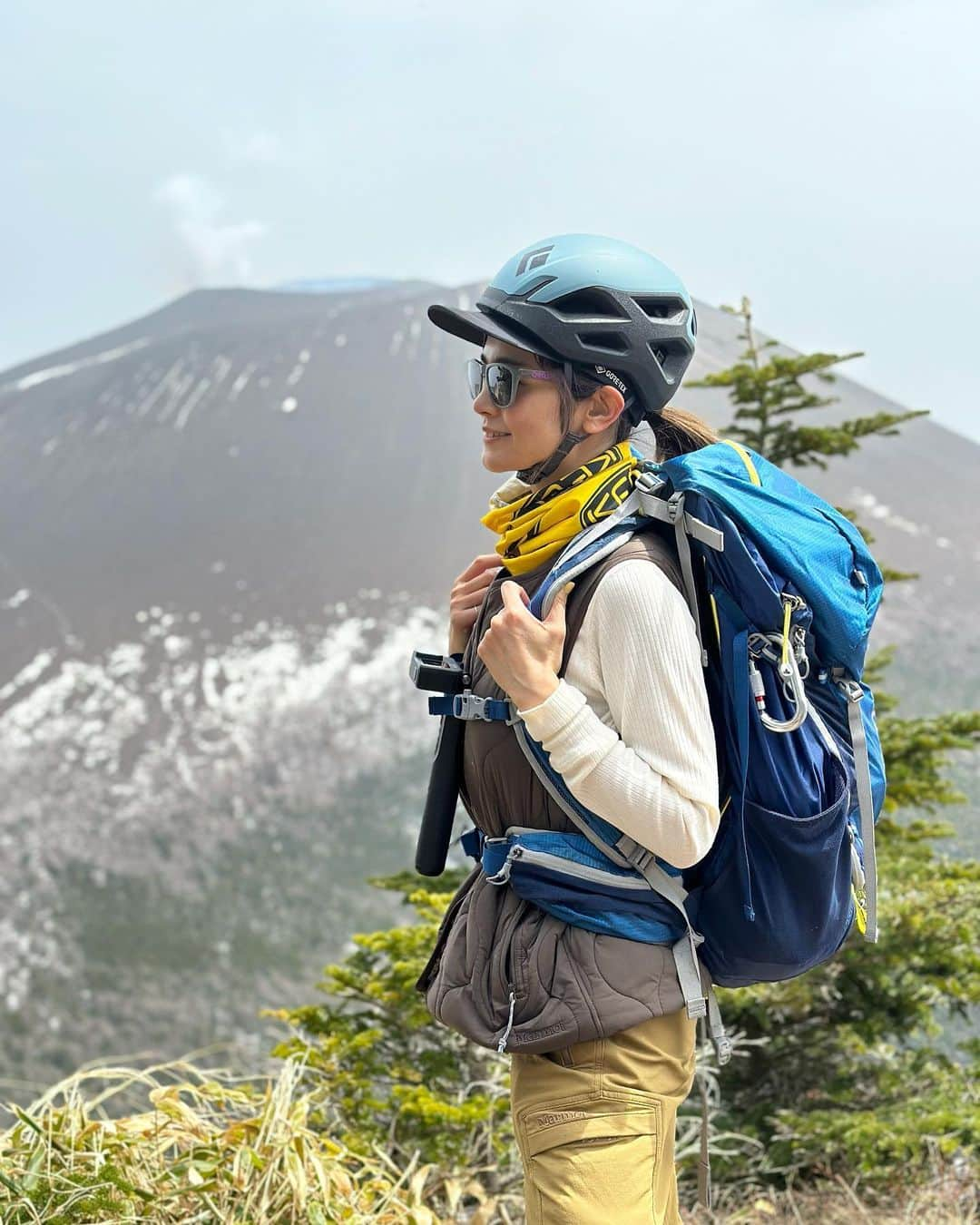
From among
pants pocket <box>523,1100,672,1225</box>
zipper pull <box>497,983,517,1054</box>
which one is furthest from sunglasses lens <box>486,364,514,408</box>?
pants pocket <box>523,1100,672,1225</box>

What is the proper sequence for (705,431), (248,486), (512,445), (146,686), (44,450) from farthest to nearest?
(44,450), (248,486), (146,686), (705,431), (512,445)

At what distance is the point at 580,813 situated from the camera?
1.71m

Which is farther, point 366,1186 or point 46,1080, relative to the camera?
point 46,1080

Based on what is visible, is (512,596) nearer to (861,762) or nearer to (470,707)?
(470,707)

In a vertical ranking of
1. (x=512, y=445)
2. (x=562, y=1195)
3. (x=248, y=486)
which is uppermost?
(x=248, y=486)

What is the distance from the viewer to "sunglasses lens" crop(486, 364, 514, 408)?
1856 mm

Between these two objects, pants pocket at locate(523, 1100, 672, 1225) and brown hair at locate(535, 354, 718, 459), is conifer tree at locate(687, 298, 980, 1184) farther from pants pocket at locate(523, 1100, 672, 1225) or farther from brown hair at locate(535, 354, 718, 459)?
brown hair at locate(535, 354, 718, 459)

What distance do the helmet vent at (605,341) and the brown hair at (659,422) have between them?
0.15 ft

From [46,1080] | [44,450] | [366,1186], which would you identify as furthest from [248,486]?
[366,1186]

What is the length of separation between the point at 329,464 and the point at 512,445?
28229 mm

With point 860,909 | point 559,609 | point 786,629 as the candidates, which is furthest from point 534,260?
point 860,909

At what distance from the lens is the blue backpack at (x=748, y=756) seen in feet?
5.49

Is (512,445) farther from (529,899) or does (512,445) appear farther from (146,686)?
(146,686)

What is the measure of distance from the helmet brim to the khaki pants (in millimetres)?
1088
